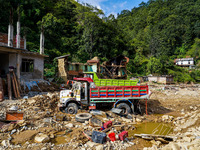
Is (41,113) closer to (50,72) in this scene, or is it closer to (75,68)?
(50,72)

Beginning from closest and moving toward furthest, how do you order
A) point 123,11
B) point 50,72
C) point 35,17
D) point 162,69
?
1. point 50,72
2. point 35,17
3. point 162,69
4. point 123,11

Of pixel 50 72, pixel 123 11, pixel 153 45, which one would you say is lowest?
pixel 50 72

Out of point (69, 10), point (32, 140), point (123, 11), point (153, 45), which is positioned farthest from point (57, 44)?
point (123, 11)

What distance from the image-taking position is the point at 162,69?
3425 centimetres

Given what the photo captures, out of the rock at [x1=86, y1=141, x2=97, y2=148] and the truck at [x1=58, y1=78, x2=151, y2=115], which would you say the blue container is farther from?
the truck at [x1=58, y1=78, x2=151, y2=115]

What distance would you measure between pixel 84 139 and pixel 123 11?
4003 inches

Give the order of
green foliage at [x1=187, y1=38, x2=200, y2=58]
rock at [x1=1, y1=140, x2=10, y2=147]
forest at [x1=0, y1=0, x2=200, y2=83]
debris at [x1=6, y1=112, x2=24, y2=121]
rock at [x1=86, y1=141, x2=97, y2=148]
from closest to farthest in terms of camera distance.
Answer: rock at [x1=1, y1=140, x2=10, y2=147] → rock at [x1=86, y1=141, x2=97, y2=148] → debris at [x1=6, y1=112, x2=24, y2=121] → forest at [x1=0, y1=0, x2=200, y2=83] → green foliage at [x1=187, y1=38, x2=200, y2=58]

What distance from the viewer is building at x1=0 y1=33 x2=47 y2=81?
Answer: 11.2m

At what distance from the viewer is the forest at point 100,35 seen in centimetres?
2680

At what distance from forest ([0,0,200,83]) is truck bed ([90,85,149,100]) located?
13.4 meters

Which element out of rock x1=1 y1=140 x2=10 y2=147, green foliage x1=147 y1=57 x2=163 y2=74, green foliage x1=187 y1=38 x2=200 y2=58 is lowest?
rock x1=1 y1=140 x2=10 y2=147

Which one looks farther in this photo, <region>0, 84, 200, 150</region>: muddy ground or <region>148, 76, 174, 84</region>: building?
<region>148, 76, 174, 84</region>: building

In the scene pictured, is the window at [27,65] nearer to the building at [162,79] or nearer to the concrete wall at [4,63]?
the concrete wall at [4,63]

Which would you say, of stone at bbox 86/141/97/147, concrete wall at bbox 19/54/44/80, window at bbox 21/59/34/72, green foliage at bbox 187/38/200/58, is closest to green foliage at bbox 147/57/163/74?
concrete wall at bbox 19/54/44/80
